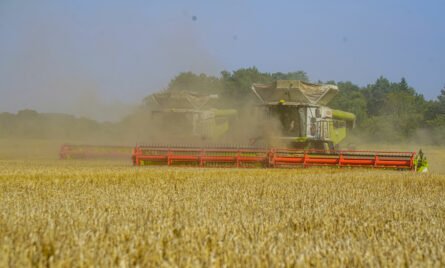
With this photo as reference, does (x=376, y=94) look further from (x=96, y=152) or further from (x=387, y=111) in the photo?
(x=96, y=152)

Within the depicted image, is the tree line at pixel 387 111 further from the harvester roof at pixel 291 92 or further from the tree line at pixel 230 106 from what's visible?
the harvester roof at pixel 291 92

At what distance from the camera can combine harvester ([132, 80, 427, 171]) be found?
1432 centimetres

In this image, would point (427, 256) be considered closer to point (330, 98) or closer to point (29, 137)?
point (330, 98)

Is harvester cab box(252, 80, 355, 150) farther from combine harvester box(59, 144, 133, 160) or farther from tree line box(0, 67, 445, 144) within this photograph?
combine harvester box(59, 144, 133, 160)

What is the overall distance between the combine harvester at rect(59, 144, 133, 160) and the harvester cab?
12.0ft

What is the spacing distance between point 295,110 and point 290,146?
91 cm

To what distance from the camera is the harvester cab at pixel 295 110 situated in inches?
623

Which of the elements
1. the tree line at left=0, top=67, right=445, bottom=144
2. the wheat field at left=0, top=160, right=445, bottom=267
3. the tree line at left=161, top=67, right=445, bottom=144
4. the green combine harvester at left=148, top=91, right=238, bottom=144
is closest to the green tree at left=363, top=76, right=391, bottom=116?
the tree line at left=0, top=67, right=445, bottom=144

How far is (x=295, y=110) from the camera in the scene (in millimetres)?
15906

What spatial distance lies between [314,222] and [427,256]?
1788mm

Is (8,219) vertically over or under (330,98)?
under

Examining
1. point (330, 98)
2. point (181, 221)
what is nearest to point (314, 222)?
point (181, 221)

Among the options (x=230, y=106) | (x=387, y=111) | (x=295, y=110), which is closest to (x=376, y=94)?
(x=387, y=111)

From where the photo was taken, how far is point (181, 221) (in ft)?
16.9
